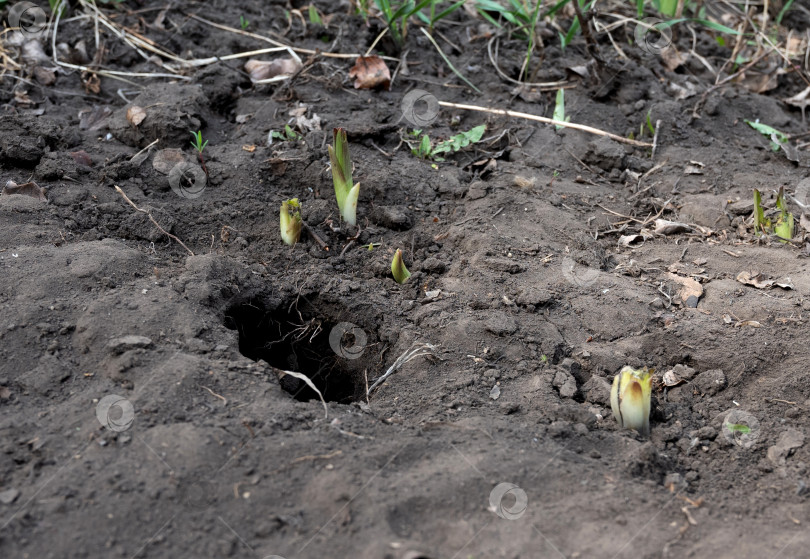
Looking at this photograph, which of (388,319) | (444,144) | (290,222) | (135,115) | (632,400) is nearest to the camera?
(632,400)

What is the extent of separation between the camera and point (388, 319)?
95.3 inches

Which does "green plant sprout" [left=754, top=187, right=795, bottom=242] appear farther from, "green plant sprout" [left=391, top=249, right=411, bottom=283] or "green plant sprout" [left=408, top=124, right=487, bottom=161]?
"green plant sprout" [left=391, top=249, right=411, bottom=283]

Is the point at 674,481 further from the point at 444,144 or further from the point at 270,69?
the point at 270,69

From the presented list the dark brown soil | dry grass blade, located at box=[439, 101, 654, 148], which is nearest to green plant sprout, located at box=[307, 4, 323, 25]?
the dark brown soil

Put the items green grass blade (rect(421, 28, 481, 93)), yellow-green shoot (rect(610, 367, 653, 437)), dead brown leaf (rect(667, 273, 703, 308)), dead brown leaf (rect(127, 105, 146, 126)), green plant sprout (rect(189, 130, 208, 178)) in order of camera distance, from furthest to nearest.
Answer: green grass blade (rect(421, 28, 481, 93)), dead brown leaf (rect(127, 105, 146, 126)), green plant sprout (rect(189, 130, 208, 178)), dead brown leaf (rect(667, 273, 703, 308)), yellow-green shoot (rect(610, 367, 653, 437))

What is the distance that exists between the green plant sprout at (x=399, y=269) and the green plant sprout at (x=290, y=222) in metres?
0.41

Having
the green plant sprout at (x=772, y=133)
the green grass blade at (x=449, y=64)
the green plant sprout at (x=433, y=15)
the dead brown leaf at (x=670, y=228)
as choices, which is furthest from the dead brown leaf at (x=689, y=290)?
the green plant sprout at (x=433, y=15)

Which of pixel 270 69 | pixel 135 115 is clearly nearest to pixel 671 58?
pixel 270 69

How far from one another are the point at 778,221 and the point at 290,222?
196cm

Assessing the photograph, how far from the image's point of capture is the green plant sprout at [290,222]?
8.73ft

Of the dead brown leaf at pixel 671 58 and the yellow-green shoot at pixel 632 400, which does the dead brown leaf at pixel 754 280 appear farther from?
the dead brown leaf at pixel 671 58

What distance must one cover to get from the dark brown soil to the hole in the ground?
1cm

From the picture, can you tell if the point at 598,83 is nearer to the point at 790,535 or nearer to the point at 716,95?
the point at 716,95

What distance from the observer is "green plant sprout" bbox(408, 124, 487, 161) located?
325 centimetres
